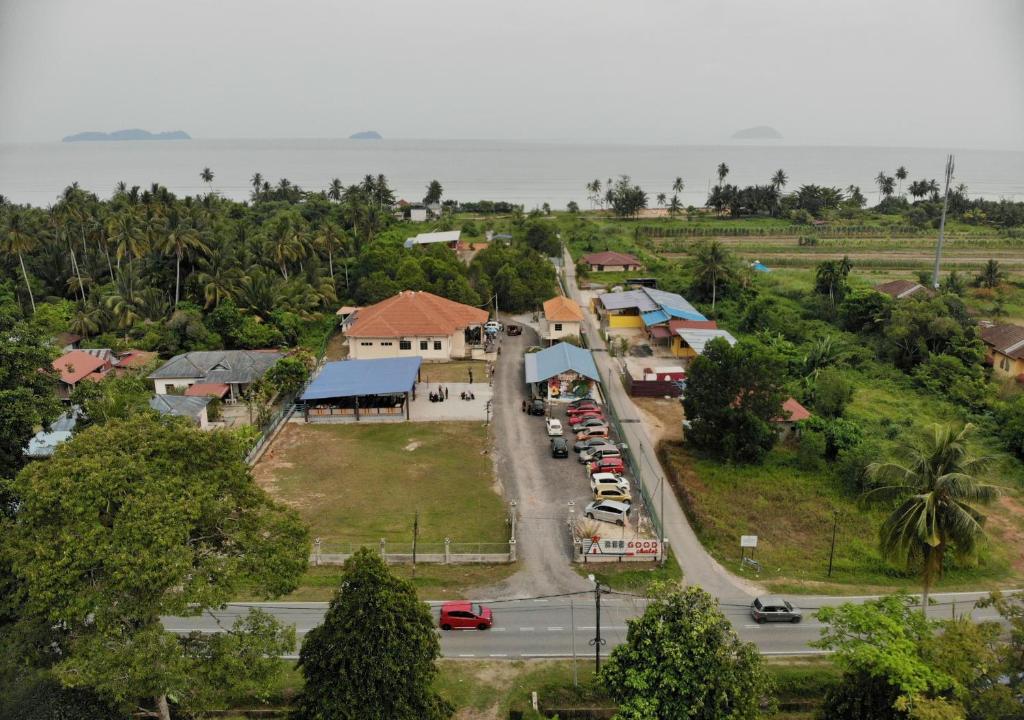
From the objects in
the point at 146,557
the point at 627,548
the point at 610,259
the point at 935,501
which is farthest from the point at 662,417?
the point at 610,259

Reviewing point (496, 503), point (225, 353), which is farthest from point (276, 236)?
point (496, 503)

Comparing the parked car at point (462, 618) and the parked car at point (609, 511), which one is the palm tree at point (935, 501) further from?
the parked car at point (462, 618)

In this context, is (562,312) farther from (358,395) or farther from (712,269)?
(358,395)

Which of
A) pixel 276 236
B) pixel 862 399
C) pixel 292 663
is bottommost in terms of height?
pixel 292 663

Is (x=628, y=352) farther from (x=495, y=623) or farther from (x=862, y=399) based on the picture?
(x=495, y=623)

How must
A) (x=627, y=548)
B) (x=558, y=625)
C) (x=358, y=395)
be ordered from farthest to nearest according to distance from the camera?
1. (x=358, y=395)
2. (x=627, y=548)
3. (x=558, y=625)

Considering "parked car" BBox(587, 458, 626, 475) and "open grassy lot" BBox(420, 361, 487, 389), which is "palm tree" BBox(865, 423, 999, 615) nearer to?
"parked car" BBox(587, 458, 626, 475)
